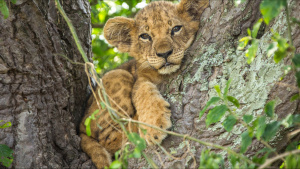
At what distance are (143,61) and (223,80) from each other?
146cm

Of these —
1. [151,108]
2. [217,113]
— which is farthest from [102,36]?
[217,113]

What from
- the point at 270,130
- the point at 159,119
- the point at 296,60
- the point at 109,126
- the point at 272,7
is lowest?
the point at 109,126

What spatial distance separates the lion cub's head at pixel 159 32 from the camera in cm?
368

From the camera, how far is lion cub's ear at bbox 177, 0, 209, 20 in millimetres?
3695

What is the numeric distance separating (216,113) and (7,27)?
1919 mm

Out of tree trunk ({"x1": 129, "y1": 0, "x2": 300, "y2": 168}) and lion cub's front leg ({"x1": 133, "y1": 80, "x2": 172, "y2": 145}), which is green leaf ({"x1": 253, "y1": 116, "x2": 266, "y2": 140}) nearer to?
tree trunk ({"x1": 129, "y1": 0, "x2": 300, "y2": 168})

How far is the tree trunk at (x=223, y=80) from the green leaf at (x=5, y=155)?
Result: 104cm

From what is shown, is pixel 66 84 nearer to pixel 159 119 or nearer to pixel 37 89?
pixel 37 89

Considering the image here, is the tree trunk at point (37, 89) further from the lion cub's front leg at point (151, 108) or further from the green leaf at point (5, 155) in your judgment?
the lion cub's front leg at point (151, 108)

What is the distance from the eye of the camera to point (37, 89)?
3039mm

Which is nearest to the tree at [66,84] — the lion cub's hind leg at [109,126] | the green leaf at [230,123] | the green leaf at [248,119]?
the lion cub's hind leg at [109,126]

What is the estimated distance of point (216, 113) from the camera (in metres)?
2.15

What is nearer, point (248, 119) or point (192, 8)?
point (248, 119)

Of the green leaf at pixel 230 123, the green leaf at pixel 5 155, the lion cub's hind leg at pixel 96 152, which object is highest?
the green leaf at pixel 230 123
